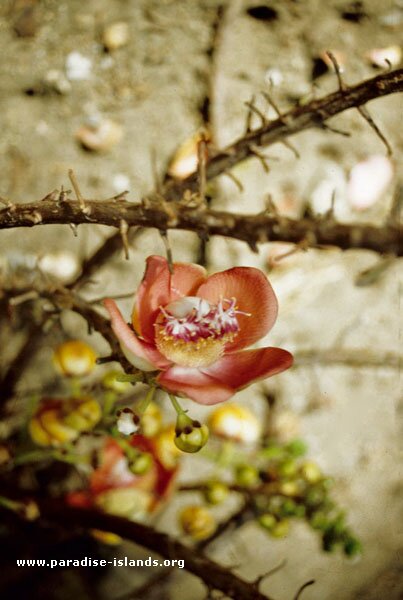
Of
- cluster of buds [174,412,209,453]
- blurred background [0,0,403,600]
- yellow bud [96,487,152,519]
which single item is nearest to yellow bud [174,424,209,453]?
cluster of buds [174,412,209,453]

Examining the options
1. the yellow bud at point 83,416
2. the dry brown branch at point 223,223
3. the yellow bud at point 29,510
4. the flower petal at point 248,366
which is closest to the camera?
the dry brown branch at point 223,223

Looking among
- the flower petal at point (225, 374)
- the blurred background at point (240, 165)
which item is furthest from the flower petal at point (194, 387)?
the blurred background at point (240, 165)

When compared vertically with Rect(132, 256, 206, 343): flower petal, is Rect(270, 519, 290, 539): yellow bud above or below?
below

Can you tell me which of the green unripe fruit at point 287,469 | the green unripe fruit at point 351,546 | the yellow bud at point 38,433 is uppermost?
the yellow bud at point 38,433

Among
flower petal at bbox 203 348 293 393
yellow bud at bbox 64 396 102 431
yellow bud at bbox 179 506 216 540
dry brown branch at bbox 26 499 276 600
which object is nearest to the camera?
flower petal at bbox 203 348 293 393

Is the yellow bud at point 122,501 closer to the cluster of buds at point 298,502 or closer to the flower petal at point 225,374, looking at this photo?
the cluster of buds at point 298,502

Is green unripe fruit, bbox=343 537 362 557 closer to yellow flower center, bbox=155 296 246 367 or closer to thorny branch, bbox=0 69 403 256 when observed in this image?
yellow flower center, bbox=155 296 246 367
